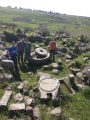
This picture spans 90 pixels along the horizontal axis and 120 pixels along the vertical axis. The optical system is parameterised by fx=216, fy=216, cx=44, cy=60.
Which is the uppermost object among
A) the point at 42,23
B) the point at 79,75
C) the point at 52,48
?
the point at 52,48

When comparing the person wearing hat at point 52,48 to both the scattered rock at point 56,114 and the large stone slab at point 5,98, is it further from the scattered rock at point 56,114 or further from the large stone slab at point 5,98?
the scattered rock at point 56,114

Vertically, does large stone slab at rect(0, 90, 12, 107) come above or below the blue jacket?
below

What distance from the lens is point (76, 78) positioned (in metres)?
13.0

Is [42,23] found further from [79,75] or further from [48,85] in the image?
[48,85]

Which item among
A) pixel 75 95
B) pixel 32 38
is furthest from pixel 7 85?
pixel 32 38

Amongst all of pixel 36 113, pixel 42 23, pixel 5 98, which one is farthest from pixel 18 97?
pixel 42 23

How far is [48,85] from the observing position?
11.1 meters

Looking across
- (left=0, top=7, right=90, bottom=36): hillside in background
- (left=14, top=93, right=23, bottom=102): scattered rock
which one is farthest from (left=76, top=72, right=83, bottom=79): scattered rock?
(left=0, top=7, right=90, bottom=36): hillside in background

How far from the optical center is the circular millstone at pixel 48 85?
1065 centimetres

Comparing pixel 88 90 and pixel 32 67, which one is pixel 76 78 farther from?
pixel 32 67

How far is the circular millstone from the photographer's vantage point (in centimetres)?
1065

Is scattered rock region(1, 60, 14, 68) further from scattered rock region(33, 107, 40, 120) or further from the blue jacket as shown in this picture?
scattered rock region(33, 107, 40, 120)

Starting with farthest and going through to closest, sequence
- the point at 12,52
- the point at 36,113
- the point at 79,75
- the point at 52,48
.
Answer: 1. the point at 52,48
2. the point at 12,52
3. the point at 79,75
4. the point at 36,113

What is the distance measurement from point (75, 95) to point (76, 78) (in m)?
2.47
